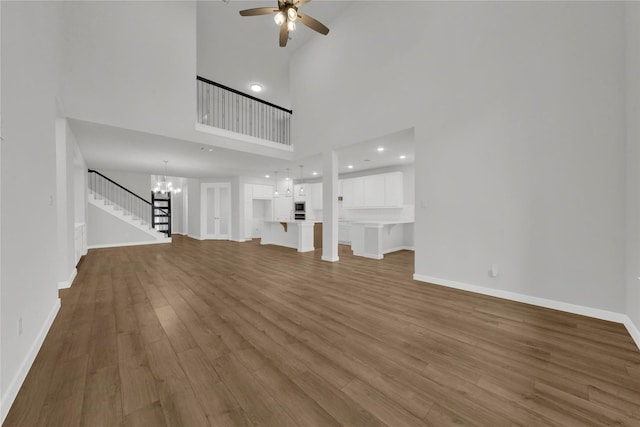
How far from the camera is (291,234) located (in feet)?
25.1

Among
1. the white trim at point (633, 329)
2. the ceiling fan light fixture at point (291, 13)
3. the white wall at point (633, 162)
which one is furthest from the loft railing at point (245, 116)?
the white trim at point (633, 329)

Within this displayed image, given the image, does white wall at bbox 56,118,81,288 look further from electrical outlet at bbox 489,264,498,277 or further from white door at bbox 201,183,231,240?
electrical outlet at bbox 489,264,498,277

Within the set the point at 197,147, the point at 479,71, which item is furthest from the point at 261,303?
the point at 479,71

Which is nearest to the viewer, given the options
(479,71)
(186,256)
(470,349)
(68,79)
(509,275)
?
(470,349)

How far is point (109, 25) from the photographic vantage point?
3.89 meters

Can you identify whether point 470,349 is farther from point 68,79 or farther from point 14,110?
point 68,79

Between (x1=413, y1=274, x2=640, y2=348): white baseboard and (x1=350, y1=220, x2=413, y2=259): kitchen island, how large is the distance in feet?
7.05

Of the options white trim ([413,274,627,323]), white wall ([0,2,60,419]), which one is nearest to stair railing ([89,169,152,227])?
white wall ([0,2,60,419])

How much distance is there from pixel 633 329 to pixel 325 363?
2.84 metres

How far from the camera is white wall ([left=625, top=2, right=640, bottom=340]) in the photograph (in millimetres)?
2152

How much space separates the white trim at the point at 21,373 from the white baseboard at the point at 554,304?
14.1ft

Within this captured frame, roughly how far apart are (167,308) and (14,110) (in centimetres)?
219

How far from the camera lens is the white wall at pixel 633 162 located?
2.15 metres

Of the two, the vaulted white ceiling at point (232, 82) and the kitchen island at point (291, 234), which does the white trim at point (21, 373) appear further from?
the kitchen island at point (291, 234)
